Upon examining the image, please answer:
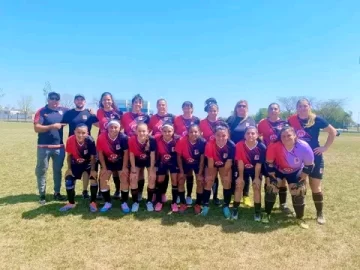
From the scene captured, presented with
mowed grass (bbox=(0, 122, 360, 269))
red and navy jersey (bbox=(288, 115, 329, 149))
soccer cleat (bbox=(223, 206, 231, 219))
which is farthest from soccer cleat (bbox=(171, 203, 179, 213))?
red and navy jersey (bbox=(288, 115, 329, 149))

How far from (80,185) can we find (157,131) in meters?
3.12

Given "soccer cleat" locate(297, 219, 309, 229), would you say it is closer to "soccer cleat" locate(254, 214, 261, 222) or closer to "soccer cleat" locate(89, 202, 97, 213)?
"soccer cleat" locate(254, 214, 261, 222)

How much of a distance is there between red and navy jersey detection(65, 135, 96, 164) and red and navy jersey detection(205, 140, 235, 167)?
7.85 ft

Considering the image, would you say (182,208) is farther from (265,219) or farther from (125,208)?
(265,219)

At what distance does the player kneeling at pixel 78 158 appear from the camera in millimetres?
5785

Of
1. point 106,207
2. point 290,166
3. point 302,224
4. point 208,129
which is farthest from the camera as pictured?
point 208,129

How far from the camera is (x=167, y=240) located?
4457mm

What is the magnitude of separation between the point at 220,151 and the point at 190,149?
1.97 ft

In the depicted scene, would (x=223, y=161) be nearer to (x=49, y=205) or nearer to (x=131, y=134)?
(x=131, y=134)

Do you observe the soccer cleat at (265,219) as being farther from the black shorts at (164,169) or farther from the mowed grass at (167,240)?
the black shorts at (164,169)

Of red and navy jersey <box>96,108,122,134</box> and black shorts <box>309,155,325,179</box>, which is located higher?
red and navy jersey <box>96,108,122,134</box>

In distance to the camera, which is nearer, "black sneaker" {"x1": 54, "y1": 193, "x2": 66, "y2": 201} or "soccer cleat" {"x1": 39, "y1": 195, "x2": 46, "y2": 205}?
"soccer cleat" {"x1": 39, "y1": 195, "x2": 46, "y2": 205}

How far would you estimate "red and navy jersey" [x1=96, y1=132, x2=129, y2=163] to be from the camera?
5.80 metres

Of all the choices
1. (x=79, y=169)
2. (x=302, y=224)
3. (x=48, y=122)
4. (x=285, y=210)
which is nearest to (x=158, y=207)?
(x=79, y=169)
